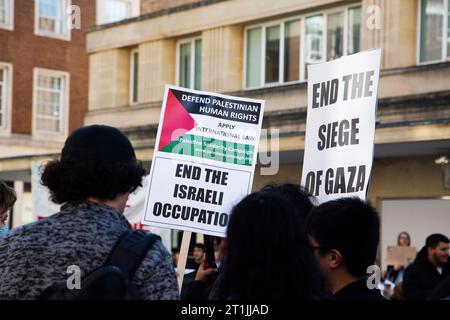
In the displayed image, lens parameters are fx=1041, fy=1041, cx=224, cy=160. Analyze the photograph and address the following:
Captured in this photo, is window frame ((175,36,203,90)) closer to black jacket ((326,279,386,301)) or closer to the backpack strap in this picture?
black jacket ((326,279,386,301))

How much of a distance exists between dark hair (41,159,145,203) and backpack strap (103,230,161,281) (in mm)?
258

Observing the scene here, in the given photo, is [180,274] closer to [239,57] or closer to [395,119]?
[395,119]

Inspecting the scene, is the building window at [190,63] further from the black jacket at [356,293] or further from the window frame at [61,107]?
the black jacket at [356,293]

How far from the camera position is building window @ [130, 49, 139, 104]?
26719mm

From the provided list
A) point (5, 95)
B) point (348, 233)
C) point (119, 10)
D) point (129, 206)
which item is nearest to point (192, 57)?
point (129, 206)

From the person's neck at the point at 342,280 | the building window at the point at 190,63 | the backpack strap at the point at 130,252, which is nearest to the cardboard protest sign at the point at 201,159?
the person's neck at the point at 342,280

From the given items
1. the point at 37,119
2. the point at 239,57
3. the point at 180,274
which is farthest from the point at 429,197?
the point at 37,119

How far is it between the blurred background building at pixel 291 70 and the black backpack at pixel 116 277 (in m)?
10.6

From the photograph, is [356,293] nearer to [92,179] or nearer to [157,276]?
[157,276]

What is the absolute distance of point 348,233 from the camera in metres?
4.08

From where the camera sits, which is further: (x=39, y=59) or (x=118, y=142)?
(x=39, y=59)

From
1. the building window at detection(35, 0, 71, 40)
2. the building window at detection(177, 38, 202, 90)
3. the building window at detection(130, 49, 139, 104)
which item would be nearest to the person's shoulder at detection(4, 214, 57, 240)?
the building window at detection(177, 38, 202, 90)
